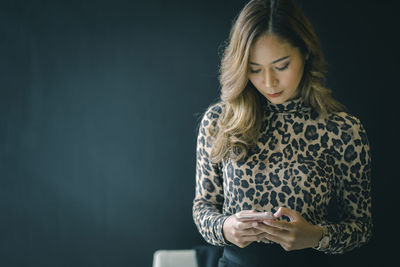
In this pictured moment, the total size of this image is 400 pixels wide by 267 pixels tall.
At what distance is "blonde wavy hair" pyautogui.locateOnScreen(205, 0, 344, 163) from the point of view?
1299 millimetres

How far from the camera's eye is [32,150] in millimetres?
1994

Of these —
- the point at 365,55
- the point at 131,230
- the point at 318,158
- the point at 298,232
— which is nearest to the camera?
the point at 298,232

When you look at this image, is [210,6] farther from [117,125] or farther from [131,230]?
[131,230]

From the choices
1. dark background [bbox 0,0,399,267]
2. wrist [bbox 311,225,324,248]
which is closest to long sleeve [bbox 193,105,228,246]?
wrist [bbox 311,225,324,248]

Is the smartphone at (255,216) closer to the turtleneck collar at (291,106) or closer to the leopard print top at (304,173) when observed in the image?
→ the leopard print top at (304,173)

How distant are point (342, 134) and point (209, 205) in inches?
23.9

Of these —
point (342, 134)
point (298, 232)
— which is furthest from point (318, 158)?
point (298, 232)

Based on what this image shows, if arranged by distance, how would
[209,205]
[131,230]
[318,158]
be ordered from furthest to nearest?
1. [131,230]
2. [209,205]
3. [318,158]

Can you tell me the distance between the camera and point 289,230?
1227 mm

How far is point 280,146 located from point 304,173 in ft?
0.46

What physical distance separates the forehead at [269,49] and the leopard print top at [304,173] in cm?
23

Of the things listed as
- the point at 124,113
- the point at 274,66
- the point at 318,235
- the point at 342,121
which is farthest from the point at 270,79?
the point at 124,113

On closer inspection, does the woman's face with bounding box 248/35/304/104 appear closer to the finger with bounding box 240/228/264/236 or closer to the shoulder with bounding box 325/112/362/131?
the shoulder with bounding box 325/112/362/131

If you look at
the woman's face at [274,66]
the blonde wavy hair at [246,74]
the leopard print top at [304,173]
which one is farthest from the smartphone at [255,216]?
the woman's face at [274,66]
